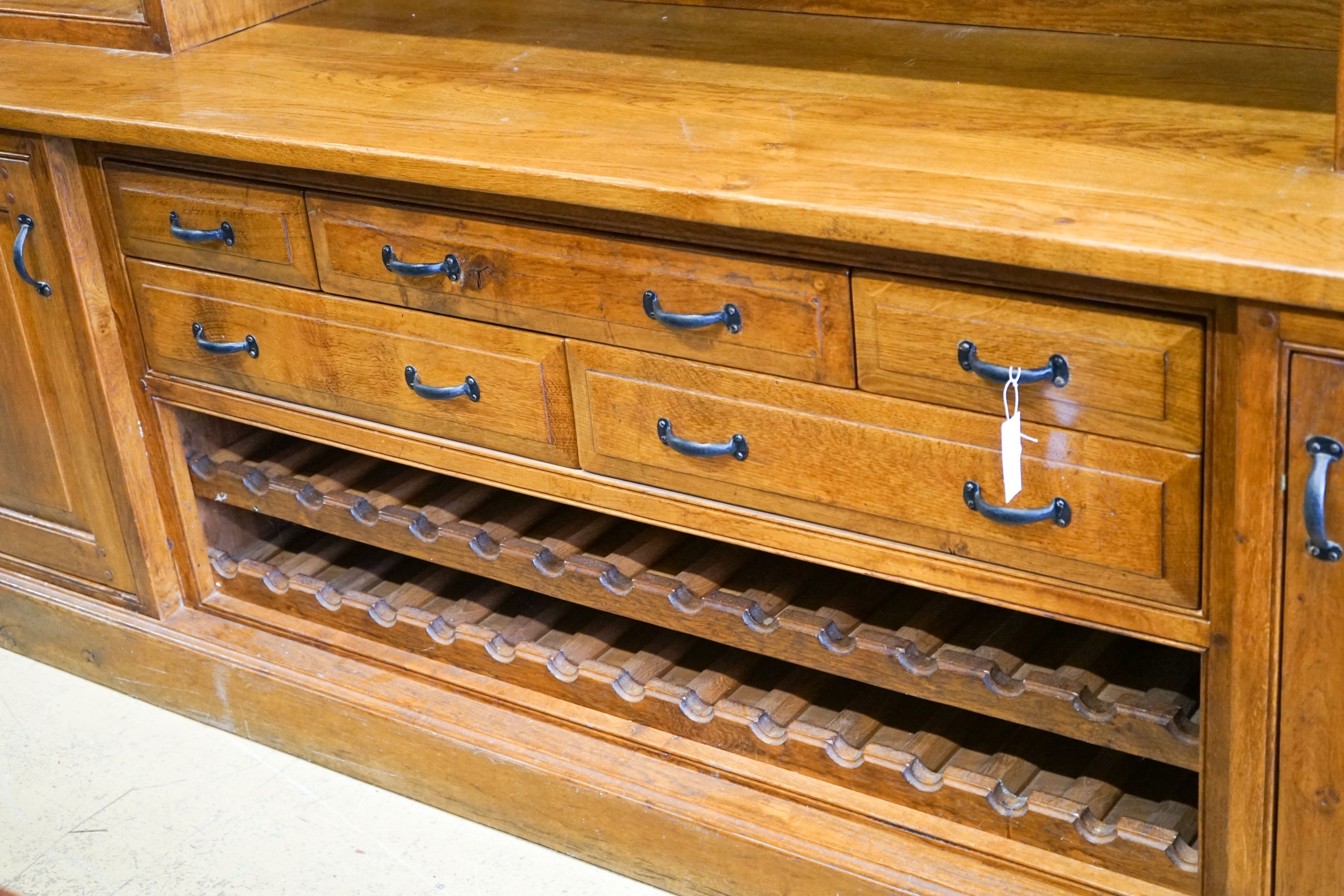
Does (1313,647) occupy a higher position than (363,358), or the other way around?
(363,358)

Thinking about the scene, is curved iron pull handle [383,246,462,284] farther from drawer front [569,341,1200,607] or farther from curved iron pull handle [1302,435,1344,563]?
curved iron pull handle [1302,435,1344,563]

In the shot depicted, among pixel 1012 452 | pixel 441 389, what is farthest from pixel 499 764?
pixel 1012 452

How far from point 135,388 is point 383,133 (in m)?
0.73

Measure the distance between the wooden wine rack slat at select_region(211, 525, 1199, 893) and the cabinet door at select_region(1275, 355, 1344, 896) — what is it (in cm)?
16

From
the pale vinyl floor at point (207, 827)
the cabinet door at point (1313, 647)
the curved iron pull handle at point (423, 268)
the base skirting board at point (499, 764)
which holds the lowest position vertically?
the pale vinyl floor at point (207, 827)

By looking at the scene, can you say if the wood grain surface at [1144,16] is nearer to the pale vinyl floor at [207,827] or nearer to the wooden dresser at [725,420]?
the wooden dresser at [725,420]

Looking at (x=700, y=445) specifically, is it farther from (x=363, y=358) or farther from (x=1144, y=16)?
(x=1144, y=16)

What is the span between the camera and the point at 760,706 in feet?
6.14

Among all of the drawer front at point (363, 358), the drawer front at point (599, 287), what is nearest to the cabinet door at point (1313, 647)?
the drawer front at point (599, 287)

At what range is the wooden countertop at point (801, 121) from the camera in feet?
4.26

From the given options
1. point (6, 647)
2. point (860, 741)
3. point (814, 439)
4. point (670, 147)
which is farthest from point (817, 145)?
point (6, 647)

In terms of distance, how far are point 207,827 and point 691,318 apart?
1.11 meters

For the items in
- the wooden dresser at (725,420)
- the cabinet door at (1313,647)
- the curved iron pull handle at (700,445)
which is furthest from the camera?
the curved iron pull handle at (700,445)

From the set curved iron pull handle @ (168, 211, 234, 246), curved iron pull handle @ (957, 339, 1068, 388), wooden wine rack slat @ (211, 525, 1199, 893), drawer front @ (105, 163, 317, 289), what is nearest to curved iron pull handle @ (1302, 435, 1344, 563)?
curved iron pull handle @ (957, 339, 1068, 388)
